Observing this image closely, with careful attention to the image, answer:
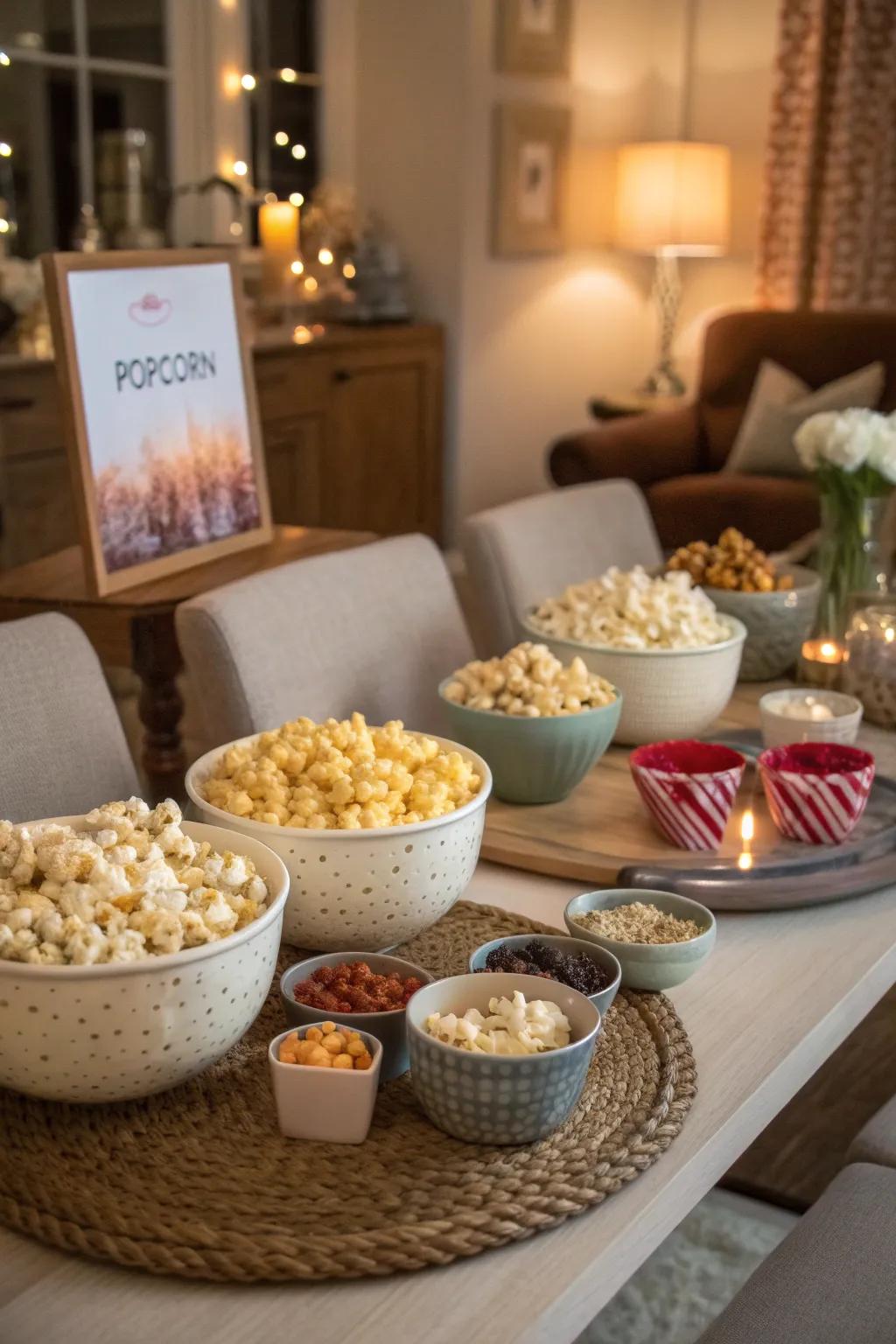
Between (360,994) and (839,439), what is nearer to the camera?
(360,994)

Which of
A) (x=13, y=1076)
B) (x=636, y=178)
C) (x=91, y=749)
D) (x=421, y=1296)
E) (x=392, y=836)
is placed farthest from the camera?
(x=636, y=178)

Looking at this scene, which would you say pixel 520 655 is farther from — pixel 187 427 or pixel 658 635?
pixel 187 427

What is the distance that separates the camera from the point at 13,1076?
2.97 ft

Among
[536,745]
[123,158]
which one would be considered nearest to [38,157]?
[123,158]

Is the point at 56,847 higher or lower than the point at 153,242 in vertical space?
lower

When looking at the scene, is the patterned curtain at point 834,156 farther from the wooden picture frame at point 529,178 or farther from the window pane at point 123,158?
the window pane at point 123,158

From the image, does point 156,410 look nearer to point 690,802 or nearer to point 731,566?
point 731,566

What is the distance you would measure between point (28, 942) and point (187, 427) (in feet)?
5.08

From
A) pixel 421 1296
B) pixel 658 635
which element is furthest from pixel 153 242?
pixel 421 1296

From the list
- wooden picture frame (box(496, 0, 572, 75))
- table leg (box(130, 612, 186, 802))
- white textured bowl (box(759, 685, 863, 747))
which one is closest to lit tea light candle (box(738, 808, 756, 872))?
white textured bowl (box(759, 685, 863, 747))

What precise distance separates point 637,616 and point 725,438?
365 cm

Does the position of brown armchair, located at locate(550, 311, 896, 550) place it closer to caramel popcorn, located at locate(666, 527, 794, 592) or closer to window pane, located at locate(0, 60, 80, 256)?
window pane, located at locate(0, 60, 80, 256)

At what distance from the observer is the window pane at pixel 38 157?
4062mm

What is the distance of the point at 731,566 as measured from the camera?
6.28 feet
